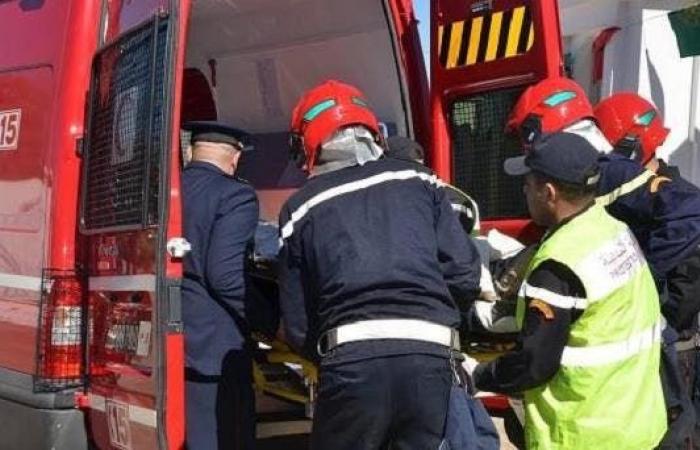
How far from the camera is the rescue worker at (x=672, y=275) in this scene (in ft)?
10.6

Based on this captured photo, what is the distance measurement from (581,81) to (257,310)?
3.12m

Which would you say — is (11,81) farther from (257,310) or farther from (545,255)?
(545,255)

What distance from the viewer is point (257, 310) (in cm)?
322

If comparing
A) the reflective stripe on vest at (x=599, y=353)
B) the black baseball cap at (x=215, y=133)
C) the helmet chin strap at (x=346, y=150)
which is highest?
the black baseball cap at (x=215, y=133)

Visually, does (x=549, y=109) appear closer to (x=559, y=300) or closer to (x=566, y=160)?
(x=566, y=160)

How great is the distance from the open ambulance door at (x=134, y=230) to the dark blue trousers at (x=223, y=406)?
271 millimetres

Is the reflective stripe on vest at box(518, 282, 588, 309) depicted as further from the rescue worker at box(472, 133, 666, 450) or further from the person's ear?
the person's ear

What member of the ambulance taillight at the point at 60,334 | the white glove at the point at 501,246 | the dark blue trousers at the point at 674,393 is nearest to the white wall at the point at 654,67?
the white glove at the point at 501,246

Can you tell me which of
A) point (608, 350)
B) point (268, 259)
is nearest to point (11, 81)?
point (268, 259)

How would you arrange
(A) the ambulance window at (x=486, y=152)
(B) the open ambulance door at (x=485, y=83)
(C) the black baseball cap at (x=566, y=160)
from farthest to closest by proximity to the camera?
1. (A) the ambulance window at (x=486, y=152)
2. (B) the open ambulance door at (x=485, y=83)
3. (C) the black baseball cap at (x=566, y=160)

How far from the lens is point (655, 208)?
10.8 ft

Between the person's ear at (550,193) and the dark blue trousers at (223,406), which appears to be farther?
the dark blue trousers at (223,406)

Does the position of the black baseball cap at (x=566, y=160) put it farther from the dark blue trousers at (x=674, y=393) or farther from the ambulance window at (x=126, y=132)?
the ambulance window at (x=126, y=132)

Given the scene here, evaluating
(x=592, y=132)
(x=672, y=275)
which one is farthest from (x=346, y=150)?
(x=672, y=275)
